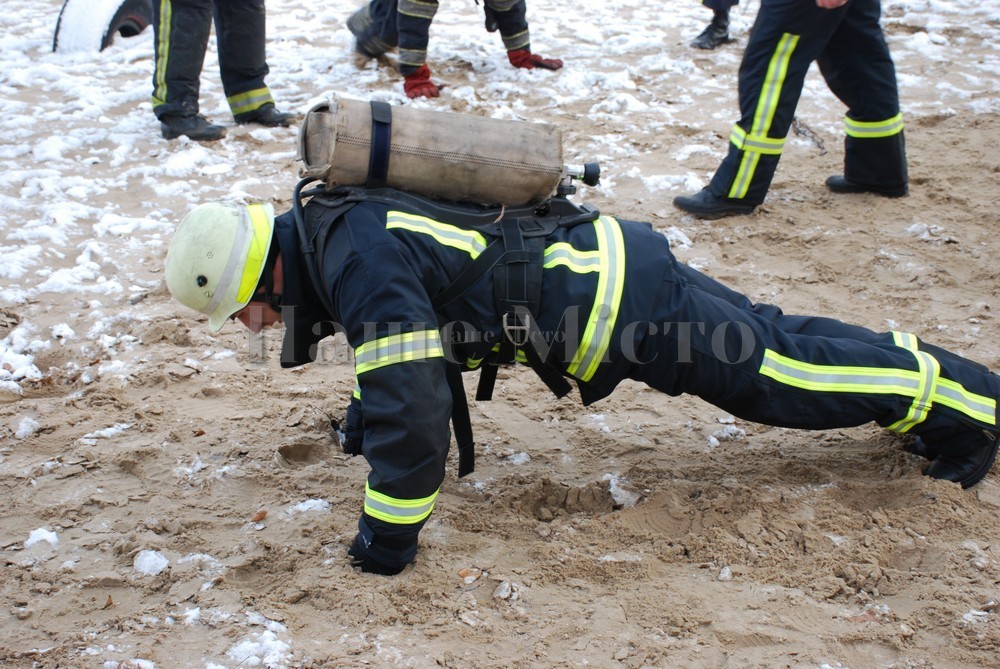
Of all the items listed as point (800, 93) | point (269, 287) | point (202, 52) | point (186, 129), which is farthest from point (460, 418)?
point (202, 52)

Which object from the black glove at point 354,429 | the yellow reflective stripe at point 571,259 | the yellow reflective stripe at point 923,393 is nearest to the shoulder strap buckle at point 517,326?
the yellow reflective stripe at point 571,259

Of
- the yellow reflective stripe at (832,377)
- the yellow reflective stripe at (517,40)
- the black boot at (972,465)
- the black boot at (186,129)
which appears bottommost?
the black boot at (186,129)

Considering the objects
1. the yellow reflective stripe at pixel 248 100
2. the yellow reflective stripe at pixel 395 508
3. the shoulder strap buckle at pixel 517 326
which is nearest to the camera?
the yellow reflective stripe at pixel 395 508

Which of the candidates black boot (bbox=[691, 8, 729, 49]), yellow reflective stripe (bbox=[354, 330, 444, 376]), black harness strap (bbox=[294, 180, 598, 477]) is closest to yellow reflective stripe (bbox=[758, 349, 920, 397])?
black harness strap (bbox=[294, 180, 598, 477])

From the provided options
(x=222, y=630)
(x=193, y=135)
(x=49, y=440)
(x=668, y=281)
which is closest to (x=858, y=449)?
(x=668, y=281)

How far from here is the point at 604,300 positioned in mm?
2531

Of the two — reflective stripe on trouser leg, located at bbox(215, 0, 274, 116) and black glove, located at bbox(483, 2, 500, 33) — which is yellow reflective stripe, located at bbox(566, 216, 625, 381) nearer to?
reflective stripe on trouser leg, located at bbox(215, 0, 274, 116)

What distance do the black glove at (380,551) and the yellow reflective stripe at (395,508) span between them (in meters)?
0.07

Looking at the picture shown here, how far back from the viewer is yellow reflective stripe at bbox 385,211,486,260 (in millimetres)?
2428

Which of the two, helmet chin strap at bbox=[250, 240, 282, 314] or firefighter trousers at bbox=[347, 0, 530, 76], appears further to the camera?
firefighter trousers at bbox=[347, 0, 530, 76]

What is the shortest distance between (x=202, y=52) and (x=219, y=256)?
3.72 meters

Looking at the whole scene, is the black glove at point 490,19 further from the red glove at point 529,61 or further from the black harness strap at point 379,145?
the black harness strap at point 379,145

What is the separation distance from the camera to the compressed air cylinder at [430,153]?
8.26 feet

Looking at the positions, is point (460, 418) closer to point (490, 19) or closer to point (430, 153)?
point (430, 153)
